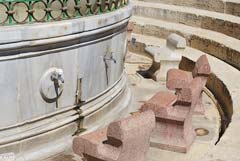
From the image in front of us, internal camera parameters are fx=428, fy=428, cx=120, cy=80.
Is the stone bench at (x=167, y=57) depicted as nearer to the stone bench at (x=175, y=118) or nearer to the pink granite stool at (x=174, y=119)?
the stone bench at (x=175, y=118)

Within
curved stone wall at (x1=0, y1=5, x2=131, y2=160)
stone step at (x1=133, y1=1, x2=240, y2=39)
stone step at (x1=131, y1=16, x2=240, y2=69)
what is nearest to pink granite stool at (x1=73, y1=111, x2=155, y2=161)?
curved stone wall at (x1=0, y1=5, x2=131, y2=160)

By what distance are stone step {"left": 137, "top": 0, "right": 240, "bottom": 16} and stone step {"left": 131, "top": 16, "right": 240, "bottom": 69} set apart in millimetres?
1490

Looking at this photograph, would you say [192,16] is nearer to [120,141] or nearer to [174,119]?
[174,119]

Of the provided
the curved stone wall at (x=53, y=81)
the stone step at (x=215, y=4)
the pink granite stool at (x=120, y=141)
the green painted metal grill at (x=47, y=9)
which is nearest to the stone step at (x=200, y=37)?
the stone step at (x=215, y=4)

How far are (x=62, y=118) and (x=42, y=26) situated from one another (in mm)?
1630

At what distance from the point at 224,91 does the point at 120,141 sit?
473 centimetres

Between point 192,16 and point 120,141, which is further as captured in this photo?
point 192,16

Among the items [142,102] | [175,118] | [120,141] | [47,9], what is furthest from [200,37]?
[120,141]

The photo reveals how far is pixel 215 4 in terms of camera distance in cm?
1582

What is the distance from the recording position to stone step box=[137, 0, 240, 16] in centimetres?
1501

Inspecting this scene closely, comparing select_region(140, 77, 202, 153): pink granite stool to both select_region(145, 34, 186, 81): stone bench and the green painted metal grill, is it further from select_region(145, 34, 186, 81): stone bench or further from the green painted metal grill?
select_region(145, 34, 186, 81): stone bench

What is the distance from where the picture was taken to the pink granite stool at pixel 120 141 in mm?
5227

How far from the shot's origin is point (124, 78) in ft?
30.9

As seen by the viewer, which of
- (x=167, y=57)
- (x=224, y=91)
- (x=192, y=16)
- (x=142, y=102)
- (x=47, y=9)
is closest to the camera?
(x=47, y=9)
